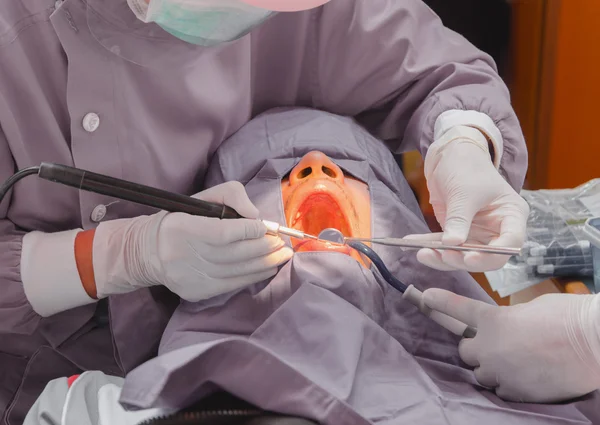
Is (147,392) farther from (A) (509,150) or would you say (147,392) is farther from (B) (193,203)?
(A) (509,150)

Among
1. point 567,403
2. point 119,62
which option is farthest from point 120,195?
point 567,403

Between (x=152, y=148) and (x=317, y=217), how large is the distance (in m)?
0.31

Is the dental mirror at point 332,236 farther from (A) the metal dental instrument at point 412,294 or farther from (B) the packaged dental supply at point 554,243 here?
(B) the packaged dental supply at point 554,243

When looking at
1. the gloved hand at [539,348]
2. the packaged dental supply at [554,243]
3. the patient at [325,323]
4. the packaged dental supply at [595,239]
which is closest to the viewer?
the patient at [325,323]

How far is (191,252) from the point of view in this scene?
41.6 inches

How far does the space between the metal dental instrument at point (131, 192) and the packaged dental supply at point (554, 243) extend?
23.5 inches

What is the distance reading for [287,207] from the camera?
43.3 inches

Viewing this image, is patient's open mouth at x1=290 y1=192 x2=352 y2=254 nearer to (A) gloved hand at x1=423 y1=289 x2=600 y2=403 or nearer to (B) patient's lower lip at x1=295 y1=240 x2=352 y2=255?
(B) patient's lower lip at x1=295 y1=240 x2=352 y2=255

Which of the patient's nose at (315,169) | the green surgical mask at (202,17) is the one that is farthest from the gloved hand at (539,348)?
the green surgical mask at (202,17)

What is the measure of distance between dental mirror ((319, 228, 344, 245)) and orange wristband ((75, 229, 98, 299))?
0.39m

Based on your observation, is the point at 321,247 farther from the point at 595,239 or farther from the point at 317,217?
the point at 595,239

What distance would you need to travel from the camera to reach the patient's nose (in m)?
1.11

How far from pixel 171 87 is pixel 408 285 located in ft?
1.70

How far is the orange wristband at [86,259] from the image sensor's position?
1096mm
